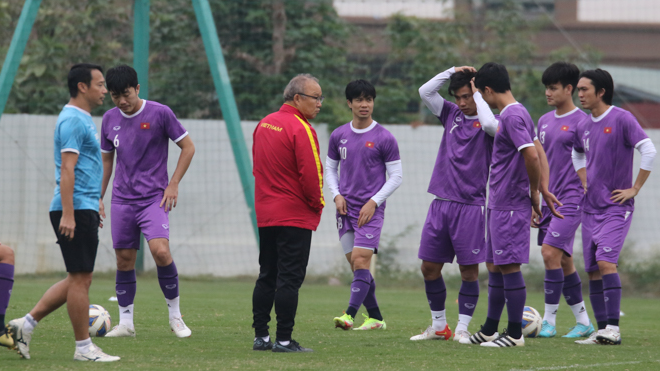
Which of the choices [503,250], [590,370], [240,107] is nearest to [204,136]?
[240,107]

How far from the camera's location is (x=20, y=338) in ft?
17.2

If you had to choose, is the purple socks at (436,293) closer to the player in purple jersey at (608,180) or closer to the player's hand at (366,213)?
the player's hand at (366,213)

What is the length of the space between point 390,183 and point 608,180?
1.95 meters

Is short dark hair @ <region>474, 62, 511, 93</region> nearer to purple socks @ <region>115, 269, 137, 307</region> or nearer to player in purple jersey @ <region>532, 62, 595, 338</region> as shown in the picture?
player in purple jersey @ <region>532, 62, 595, 338</region>

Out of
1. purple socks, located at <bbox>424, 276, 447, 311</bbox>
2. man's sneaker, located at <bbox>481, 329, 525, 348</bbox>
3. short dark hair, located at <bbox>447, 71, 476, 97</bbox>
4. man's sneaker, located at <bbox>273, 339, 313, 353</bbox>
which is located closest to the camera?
man's sneaker, located at <bbox>273, 339, 313, 353</bbox>

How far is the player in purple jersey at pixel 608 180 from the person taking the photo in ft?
21.9

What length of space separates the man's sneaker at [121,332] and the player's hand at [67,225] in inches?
71.9

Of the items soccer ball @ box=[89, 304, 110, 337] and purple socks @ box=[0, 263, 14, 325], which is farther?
soccer ball @ box=[89, 304, 110, 337]

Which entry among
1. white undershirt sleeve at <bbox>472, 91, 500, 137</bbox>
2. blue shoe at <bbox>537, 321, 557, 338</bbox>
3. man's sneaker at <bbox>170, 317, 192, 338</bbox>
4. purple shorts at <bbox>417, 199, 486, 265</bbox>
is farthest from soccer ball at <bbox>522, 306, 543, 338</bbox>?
man's sneaker at <bbox>170, 317, 192, 338</bbox>

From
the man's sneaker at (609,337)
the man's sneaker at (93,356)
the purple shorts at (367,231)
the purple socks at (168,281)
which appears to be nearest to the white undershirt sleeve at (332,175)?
the purple shorts at (367,231)

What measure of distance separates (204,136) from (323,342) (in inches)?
335

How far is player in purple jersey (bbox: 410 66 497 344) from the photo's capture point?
6480 millimetres

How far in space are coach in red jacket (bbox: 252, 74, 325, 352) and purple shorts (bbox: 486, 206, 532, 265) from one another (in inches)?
59.0

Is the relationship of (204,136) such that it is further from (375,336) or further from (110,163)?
(375,336)
